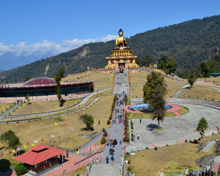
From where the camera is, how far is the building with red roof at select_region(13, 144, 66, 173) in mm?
27739

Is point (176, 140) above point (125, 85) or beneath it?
beneath

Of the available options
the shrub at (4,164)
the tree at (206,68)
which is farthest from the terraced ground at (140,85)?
the shrub at (4,164)

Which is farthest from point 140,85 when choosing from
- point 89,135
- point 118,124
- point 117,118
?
point 89,135

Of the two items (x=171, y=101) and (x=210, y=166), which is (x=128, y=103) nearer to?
(x=171, y=101)

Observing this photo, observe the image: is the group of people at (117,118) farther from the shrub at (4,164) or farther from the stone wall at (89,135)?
the shrub at (4,164)

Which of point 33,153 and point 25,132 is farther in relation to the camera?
point 25,132

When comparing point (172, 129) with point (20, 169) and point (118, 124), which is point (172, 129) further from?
point (20, 169)

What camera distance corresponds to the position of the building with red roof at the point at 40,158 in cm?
2774

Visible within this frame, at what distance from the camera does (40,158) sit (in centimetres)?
2809

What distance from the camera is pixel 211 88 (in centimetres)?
6819

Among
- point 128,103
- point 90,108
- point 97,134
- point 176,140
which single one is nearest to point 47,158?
point 97,134

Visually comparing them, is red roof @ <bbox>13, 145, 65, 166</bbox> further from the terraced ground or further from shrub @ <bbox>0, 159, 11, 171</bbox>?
the terraced ground

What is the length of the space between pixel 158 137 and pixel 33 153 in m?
19.9

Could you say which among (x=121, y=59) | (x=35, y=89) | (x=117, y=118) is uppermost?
(x=121, y=59)
